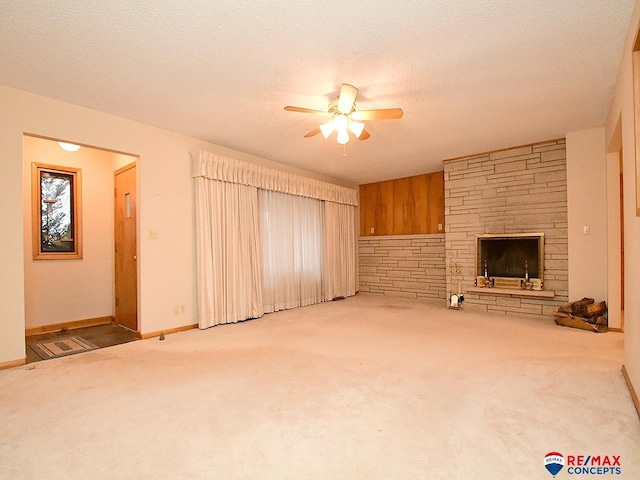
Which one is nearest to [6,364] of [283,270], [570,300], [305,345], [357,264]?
[305,345]

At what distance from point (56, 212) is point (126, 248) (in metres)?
0.98

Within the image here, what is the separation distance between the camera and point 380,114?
2930mm

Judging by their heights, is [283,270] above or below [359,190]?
below

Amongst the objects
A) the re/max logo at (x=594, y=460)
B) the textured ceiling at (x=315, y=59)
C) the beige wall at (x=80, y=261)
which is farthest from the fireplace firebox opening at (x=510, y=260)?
the beige wall at (x=80, y=261)

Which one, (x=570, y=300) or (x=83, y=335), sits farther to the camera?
(x=570, y=300)

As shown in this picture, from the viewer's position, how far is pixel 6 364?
110 inches

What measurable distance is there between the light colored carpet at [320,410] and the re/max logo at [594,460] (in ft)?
0.11

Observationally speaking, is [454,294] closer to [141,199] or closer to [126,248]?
[141,199]

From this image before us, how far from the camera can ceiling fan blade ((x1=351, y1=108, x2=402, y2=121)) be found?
9.35ft

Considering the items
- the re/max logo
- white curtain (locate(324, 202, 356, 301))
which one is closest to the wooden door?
white curtain (locate(324, 202, 356, 301))

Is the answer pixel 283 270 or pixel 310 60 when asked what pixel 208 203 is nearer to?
pixel 283 270

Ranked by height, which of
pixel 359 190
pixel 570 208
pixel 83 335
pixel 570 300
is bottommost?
pixel 83 335

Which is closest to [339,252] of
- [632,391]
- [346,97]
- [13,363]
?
[346,97]

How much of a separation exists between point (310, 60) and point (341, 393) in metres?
2.44
